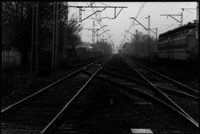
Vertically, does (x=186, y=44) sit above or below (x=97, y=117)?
above

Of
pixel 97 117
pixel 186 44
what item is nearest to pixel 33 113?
pixel 97 117

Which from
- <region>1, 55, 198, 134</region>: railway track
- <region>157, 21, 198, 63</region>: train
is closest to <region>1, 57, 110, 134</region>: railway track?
<region>1, 55, 198, 134</region>: railway track

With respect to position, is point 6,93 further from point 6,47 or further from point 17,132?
point 6,47

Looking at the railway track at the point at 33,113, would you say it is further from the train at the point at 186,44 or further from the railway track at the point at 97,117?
the train at the point at 186,44

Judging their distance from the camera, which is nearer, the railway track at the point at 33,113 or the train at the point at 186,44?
the railway track at the point at 33,113

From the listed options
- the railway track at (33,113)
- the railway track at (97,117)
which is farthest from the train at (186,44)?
the railway track at (33,113)

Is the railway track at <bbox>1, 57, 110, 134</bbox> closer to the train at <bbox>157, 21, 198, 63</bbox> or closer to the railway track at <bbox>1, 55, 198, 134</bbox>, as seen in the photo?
the railway track at <bbox>1, 55, 198, 134</bbox>

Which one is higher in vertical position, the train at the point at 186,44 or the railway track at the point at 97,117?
the train at the point at 186,44

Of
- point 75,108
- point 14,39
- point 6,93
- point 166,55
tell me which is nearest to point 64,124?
point 75,108

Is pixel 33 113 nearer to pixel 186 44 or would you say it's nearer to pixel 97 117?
pixel 97 117

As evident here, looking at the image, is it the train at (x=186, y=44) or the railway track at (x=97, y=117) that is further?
the train at (x=186, y=44)

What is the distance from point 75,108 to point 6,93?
14.2 feet

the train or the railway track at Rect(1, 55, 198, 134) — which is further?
the train

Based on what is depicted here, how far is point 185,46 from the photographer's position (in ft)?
73.7
